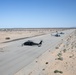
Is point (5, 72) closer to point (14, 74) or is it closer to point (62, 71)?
point (14, 74)

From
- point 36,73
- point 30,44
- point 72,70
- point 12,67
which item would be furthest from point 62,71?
point 30,44

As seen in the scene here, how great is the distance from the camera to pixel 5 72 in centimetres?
1415

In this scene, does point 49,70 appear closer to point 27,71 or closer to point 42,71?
point 42,71

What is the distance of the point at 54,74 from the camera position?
45.2 feet

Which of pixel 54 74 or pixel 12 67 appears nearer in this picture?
pixel 54 74

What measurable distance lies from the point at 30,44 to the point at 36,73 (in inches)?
902

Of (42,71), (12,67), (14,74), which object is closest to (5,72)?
(14,74)

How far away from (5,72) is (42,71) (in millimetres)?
3016

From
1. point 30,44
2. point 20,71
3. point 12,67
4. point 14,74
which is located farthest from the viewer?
point 30,44

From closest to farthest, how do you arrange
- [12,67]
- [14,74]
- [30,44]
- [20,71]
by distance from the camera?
[14,74], [20,71], [12,67], [30,44]

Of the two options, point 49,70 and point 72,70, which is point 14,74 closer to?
point 49,70

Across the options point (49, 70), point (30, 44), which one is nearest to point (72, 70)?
point (49, 70)

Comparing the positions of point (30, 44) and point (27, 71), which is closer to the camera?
point (27, 71)

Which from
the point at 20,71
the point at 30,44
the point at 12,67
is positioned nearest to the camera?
the point at 20,71
